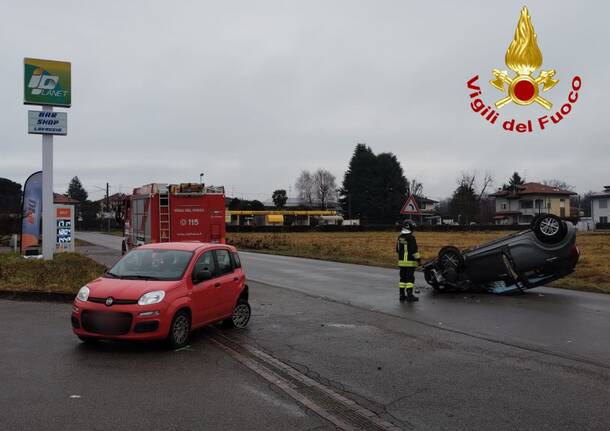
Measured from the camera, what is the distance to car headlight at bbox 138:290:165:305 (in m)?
7.36

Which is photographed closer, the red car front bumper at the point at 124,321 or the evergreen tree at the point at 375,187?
the red car front bumper at the point at 124,321

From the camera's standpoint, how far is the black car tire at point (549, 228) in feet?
42.8

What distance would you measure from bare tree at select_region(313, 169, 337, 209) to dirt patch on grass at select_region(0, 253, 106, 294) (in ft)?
441

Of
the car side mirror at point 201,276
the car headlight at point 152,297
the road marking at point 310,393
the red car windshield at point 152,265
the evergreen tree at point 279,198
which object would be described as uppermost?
the evergreen tree at point 279,198

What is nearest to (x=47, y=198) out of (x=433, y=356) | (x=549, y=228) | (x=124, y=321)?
(x=124, y=321)

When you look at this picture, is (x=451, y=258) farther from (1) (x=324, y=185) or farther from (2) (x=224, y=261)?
(1) (x=324, y=185)

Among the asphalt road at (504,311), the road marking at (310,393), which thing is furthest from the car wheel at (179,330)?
the asphalt road at (504,311)

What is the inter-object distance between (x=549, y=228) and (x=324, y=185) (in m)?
138

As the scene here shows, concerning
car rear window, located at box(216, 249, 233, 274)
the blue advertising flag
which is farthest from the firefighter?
the blue advertising flag

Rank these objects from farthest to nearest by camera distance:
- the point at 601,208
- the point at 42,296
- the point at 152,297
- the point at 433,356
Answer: the point at 601,208 < the point at 42,296 < the point at 433,356 < the point at 152,297

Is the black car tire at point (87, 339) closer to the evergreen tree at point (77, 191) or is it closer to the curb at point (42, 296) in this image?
the curb at point (42, 296)

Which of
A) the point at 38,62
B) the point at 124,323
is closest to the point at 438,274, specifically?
the point at 124,323

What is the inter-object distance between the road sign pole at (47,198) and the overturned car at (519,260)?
39.2 ft

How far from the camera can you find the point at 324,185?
15088 cm
